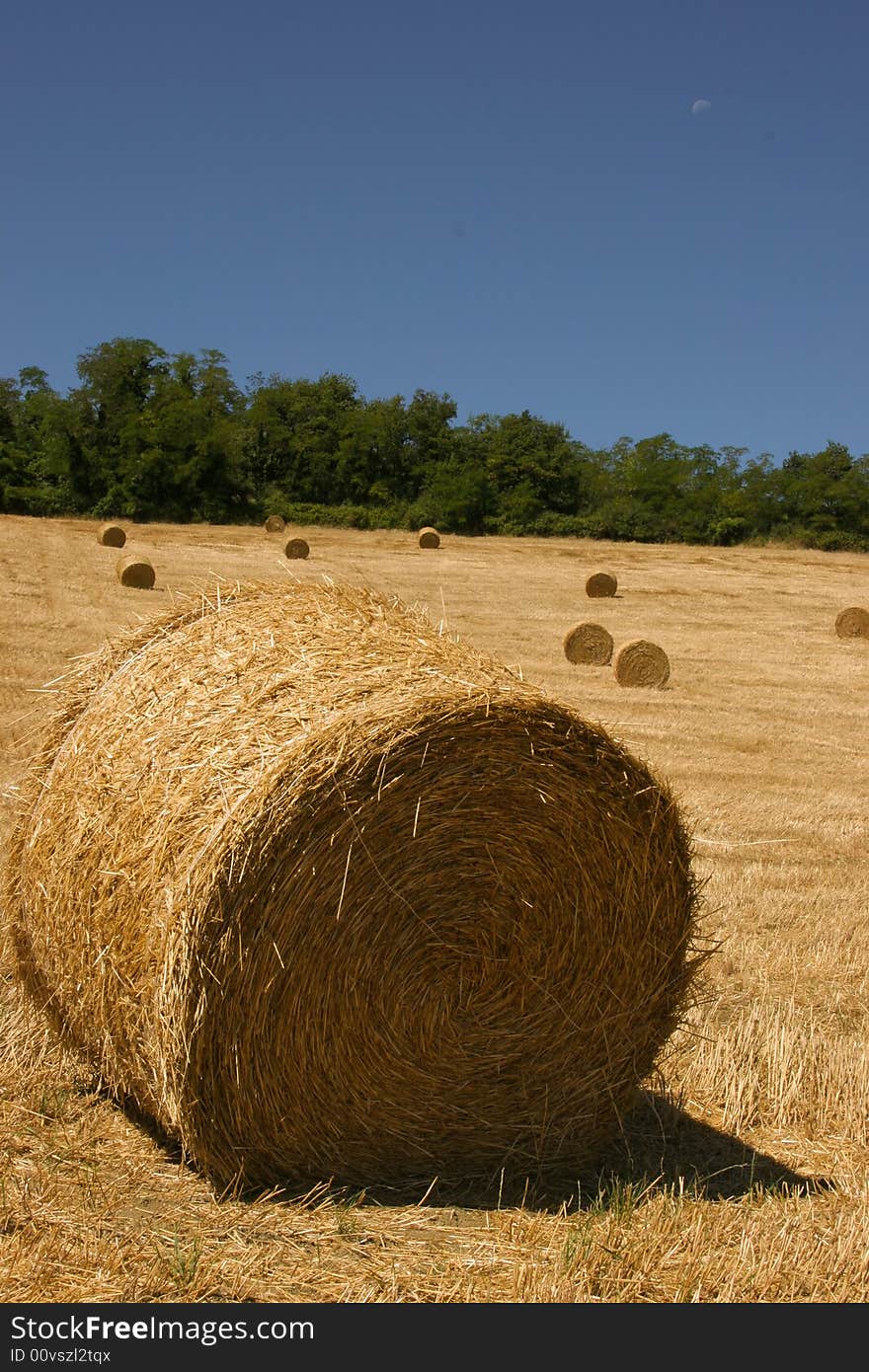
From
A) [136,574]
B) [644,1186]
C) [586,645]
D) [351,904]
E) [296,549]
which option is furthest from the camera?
[296,549]

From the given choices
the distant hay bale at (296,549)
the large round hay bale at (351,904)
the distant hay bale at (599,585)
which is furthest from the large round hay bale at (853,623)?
the large round hay bale at (351,904)

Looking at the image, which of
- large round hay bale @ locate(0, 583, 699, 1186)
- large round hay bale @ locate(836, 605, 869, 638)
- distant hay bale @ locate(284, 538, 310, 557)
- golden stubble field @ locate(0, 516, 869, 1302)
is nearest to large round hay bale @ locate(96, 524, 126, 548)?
distant hay bale @ locate(284, 538, 310, 557)

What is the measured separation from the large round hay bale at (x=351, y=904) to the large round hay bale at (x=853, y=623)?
20483 millimetres

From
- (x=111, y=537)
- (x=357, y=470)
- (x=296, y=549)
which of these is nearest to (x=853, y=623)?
(x=296, y=549)

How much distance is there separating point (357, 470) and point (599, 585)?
95.1ft

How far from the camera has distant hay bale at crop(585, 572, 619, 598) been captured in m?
28.0

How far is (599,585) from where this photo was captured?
92.4ft

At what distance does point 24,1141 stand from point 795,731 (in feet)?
37.1

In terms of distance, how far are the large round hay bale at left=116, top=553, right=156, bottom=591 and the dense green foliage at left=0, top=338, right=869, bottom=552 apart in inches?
868

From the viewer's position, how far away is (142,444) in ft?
160

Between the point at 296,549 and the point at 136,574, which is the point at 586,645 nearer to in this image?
the point at 136,574

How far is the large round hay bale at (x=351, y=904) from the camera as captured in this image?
378 centimetres

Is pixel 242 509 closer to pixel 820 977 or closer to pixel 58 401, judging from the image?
pixel 58 401

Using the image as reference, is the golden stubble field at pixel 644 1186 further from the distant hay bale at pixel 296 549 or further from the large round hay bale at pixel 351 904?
the distant hay bale at pixel 296 549
